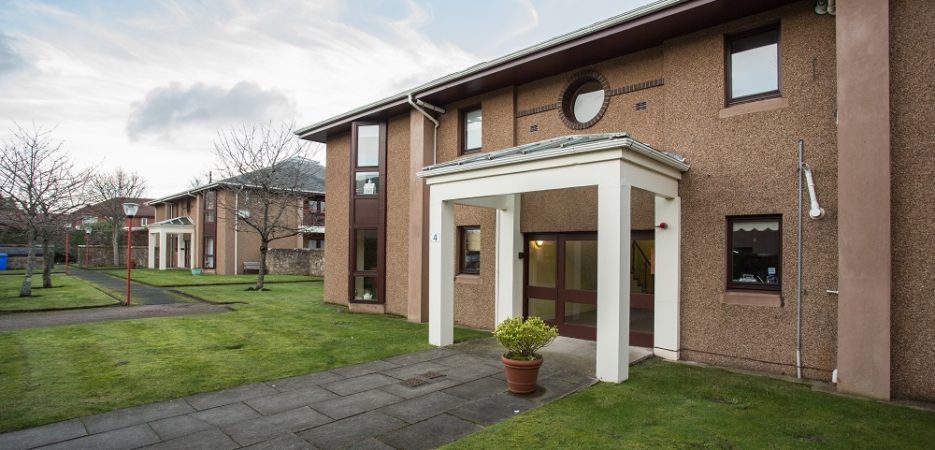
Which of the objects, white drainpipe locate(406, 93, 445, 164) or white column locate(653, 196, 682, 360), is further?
white drainpipe locate(406, 93, 445, 164)

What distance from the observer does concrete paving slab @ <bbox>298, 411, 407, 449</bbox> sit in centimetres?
433

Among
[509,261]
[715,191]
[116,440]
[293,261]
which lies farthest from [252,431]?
[293,261]

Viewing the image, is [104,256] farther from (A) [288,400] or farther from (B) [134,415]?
(A) [288,400]

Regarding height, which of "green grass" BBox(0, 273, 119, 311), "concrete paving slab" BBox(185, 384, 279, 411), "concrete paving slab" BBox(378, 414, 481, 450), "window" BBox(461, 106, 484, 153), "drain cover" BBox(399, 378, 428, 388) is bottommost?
"green grass" BBox(0, 273, 119, 311)

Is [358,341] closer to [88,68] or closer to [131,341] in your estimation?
[131,341]

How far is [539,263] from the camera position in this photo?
9.71 metres

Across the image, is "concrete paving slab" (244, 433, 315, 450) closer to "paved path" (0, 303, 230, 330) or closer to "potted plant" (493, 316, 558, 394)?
"potted plant" (493, 316, 558, 394)

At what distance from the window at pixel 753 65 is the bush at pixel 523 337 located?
15.8 ft

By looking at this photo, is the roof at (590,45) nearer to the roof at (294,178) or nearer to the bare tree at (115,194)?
the roof at (294,178)

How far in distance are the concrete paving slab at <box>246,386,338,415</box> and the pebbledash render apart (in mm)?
3069

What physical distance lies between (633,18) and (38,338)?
12.5 metres

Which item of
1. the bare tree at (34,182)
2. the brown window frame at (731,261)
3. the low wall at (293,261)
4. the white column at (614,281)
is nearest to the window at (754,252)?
the brown window frame at (731,261)

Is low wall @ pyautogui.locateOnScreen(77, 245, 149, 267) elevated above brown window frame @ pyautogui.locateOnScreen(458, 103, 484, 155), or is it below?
below

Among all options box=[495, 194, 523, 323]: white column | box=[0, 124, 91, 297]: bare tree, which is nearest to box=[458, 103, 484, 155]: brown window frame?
box=[495, 194, 523, 323]: white column
